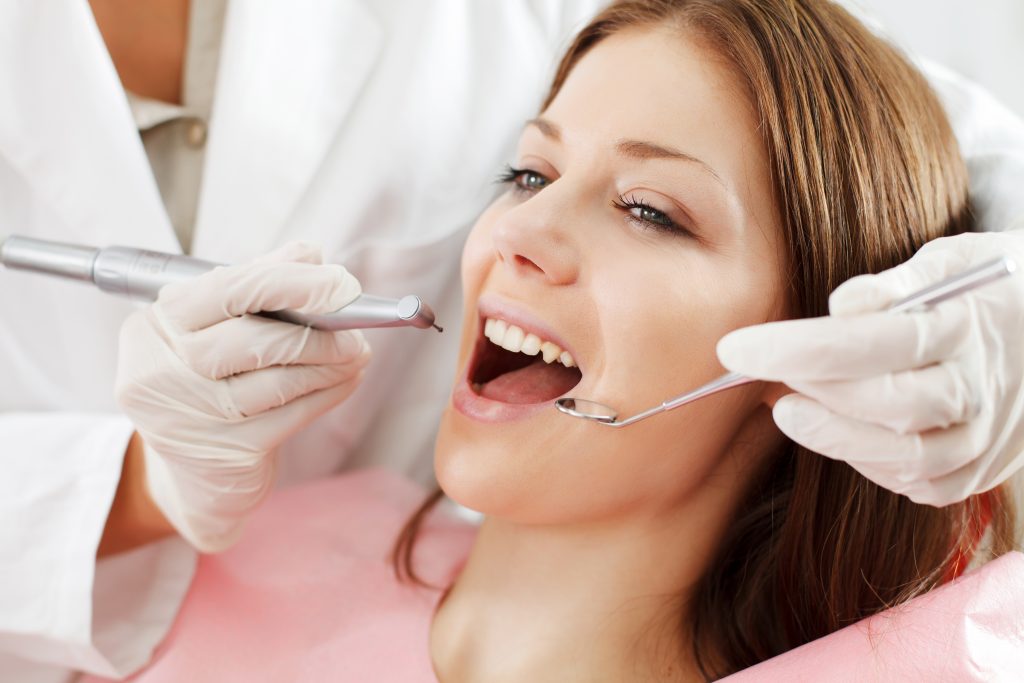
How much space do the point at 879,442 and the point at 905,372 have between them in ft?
0.25

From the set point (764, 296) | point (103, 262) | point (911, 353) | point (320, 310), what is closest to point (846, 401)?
point (911, 353)

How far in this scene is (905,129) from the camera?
1205 mm

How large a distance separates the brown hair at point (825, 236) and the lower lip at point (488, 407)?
346 mm

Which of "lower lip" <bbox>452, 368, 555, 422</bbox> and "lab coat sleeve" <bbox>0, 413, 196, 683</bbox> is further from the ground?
"lower lip" <bbox>452, 368, 555, 422</bbox>

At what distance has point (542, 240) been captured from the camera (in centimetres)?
112

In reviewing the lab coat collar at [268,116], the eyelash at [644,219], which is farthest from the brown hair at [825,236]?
the lab coat collar at [268,116]

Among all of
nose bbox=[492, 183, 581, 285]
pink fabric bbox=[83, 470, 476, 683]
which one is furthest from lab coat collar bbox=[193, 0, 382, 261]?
nose bbox=[492, 183, 581, 285]

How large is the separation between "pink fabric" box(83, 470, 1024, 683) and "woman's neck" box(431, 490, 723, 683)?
11cm

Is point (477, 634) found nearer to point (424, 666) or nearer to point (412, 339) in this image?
point (424, 666)

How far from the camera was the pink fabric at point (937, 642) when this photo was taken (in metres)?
1.02

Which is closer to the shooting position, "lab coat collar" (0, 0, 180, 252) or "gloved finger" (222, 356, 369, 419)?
"gloved finger" (222, 356, 369, 419)

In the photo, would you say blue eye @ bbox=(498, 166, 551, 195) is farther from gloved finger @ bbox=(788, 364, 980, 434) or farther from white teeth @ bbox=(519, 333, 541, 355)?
gloved finger @ bbox=(788, 364, 980, 434)

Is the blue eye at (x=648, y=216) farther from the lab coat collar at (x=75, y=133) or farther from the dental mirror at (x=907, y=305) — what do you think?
the lab coat collar at (x=75, y=133)

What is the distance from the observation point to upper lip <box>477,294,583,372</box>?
115 cm
